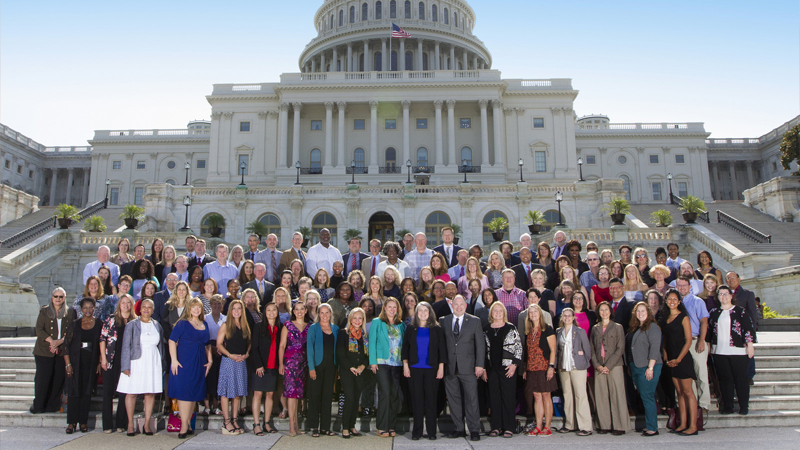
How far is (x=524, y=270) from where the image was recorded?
40.4 feet

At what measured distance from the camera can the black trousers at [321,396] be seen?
9797 mm

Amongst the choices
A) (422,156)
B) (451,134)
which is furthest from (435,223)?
(422,156)

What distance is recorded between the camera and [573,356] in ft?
32.3

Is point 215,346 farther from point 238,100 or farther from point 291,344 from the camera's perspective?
point 238,100

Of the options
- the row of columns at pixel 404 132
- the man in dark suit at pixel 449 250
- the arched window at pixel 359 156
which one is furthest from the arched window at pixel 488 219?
the man in dark suit at pixel 449 250

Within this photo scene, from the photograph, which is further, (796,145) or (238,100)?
(238,100)

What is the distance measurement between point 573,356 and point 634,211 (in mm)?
41718

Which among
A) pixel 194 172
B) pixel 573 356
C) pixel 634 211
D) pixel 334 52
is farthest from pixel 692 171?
pixel 573 356

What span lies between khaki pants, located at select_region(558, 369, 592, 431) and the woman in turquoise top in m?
2.86

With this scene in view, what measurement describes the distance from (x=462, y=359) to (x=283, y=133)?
5442 centimetres

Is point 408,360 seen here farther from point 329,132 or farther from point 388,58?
point 388,58

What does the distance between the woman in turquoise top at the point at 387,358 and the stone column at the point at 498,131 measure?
5154cm

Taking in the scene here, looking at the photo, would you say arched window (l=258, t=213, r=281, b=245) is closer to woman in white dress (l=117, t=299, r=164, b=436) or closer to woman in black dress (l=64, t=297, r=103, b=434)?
woman in black dress (l=64, t=297, r=103, b=434)

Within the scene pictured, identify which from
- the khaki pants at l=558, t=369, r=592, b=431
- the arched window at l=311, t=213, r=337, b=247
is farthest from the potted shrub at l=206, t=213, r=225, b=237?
the khaki pants at l=558, t=369, r=592, b=431
